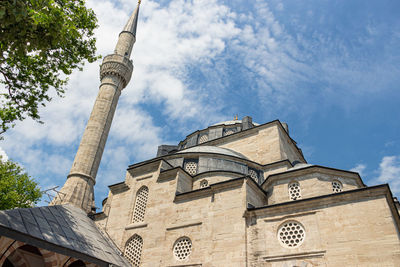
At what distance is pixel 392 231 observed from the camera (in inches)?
322

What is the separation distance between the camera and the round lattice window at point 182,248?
11221 mm

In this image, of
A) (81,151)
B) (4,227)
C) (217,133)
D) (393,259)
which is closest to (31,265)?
(4,227)

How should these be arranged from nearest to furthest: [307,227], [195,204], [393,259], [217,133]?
[393,259] → [307,227] → [195,204] → [217,133]

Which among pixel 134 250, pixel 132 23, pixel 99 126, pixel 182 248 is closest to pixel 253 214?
pixel 182 248

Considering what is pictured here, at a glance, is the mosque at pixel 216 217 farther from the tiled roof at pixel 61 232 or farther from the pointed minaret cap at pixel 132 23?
the pointed minaret cap at pixel 132 23

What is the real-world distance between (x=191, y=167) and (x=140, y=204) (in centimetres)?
325

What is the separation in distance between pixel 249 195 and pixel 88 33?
805 centimetres

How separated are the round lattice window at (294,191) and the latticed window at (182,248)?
4411mm

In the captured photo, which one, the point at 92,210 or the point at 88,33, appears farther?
the point at 92,210

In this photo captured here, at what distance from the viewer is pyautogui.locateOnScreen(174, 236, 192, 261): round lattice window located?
11.2 metres

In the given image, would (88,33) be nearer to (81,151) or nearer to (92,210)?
(81,151)

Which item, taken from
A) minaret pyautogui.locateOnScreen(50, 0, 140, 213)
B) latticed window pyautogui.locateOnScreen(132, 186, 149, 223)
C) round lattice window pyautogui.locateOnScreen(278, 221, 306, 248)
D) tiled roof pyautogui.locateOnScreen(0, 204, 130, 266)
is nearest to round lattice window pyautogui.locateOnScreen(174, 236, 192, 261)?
tiled roof pyautogui.locateOnScreen(0, 204, 130, 266)

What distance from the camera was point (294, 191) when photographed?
11914 mm

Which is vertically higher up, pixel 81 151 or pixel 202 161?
pixel 81 151
